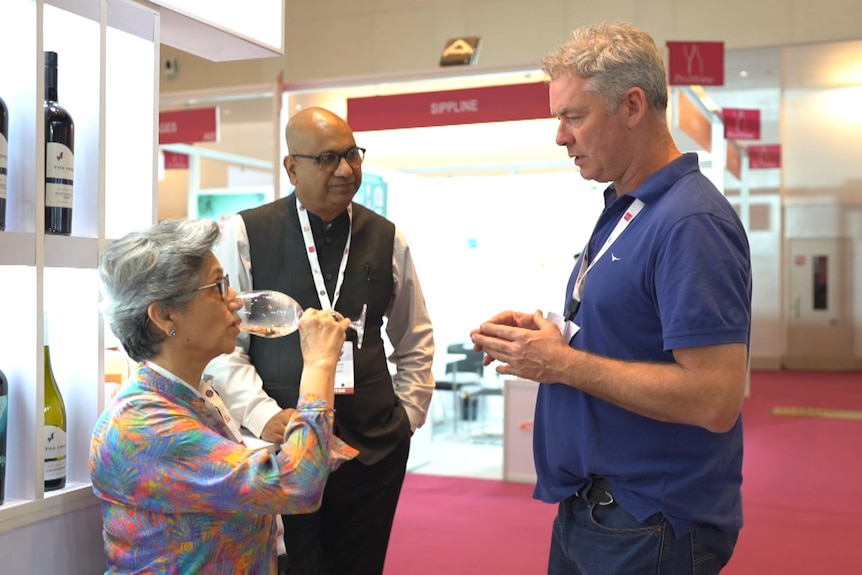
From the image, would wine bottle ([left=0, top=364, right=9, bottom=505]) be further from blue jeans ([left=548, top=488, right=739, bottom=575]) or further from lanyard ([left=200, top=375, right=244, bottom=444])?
blue jeans ([left=548, top=488, right=739, bottom=575])

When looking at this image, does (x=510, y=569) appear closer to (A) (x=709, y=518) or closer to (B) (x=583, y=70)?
(A) (x=709, y=518)

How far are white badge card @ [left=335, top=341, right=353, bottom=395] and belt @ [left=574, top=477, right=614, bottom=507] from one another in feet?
2.93

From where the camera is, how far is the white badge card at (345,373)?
247cm

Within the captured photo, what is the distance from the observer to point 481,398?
8.76m

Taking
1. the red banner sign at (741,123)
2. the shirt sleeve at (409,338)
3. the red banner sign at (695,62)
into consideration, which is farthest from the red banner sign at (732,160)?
the shirt sleeve at (409,338)

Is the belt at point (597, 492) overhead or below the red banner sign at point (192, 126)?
below

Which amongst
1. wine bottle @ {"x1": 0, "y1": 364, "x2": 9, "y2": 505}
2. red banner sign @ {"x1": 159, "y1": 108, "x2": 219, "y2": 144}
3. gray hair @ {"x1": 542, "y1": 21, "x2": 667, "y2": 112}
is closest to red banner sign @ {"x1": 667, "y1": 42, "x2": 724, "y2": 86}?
red banner sign @ {"x1": 159, "y1": 108, "x2": 219, "y2": 144}

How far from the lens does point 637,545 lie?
166 cm

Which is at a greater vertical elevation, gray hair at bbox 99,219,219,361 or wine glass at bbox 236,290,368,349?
gray hair at bbox 99,219,219,361

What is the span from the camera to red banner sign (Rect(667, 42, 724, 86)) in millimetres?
6910

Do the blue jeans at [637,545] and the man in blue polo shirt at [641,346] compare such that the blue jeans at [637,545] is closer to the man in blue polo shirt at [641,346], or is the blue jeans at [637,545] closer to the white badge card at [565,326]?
the man in blue polo shirt at [641,346]

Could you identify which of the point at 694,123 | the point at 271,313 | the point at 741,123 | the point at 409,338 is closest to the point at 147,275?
the point at 271,313

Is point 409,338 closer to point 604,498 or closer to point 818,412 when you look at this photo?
point 604,498

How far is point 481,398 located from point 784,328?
10.2 metres
